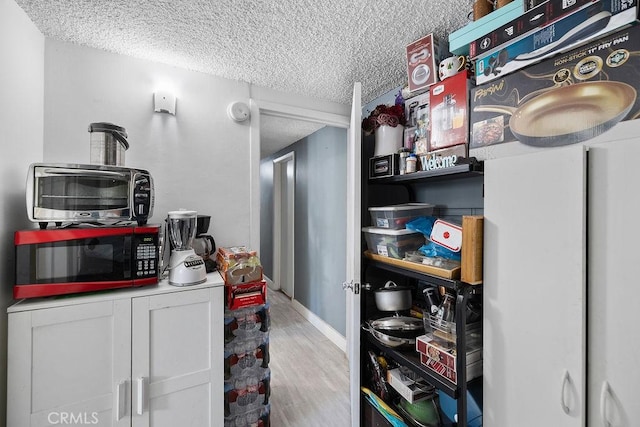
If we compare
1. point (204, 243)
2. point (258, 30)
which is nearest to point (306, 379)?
point (204, 243)

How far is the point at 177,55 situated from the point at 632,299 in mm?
2238

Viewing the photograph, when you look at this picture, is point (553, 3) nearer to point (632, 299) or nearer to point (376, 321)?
point (632, 299)

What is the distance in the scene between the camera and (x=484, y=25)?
112cm

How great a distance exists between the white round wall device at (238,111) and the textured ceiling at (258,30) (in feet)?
0.64

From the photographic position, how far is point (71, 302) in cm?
109

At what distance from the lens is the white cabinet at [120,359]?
1029 millimetres

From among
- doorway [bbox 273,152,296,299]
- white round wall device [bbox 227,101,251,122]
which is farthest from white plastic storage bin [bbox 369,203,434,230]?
doorway [bbox 273,152,296,299]

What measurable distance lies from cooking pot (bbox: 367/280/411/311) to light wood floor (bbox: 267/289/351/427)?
35.4 inches

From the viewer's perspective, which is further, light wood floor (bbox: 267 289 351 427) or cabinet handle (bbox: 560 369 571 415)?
light wood floor (bbox: 267 289 351 427)

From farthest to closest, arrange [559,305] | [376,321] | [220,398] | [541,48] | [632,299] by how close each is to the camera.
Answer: [376,321], [220,398], [541,48], [559,305], [632,299]

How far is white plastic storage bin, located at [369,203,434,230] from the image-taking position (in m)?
1.45

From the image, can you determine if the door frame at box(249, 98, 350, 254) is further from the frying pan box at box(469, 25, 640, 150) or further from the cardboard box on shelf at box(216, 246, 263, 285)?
the frying pan box at box(469, 25, 640, 150)

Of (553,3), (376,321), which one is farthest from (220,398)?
(553,3)

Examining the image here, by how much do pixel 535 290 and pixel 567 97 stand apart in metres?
0.66
